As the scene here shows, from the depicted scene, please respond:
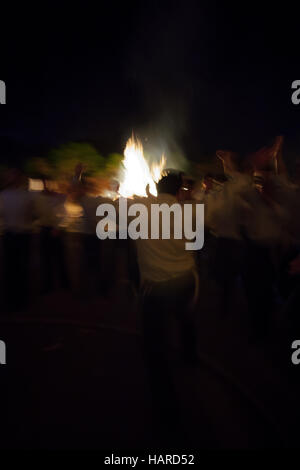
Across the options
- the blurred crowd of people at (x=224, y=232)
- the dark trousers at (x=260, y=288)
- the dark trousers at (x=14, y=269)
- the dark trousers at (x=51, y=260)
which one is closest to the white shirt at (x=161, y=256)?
the blurred crowd of people at (x=224, y=232)

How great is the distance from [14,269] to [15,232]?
55 centimetres

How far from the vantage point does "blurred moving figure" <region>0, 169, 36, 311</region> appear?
179 inches

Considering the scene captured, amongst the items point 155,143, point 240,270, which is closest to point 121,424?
point 240,270

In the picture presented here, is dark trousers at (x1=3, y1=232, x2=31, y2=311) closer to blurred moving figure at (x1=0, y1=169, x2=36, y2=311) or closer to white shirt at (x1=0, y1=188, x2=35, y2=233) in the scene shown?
blurred moving figure at (x1=0, y1=169, x2=36, y2=311)

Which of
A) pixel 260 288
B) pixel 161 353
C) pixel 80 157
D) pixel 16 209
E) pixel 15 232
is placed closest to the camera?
pixel 161 353

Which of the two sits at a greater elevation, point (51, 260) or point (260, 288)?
point (51, 260)

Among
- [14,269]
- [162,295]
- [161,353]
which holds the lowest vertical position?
[161,353]

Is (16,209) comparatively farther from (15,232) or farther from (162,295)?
(162,295)

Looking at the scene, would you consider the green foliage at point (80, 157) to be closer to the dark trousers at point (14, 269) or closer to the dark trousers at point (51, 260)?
the dark trousers at point (51, 260)

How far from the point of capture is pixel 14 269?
4762mm

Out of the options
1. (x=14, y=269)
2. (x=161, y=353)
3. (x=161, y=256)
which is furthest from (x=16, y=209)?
(x=161, y=353)

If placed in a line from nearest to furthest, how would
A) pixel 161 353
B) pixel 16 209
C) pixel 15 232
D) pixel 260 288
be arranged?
1. pixel 161 353
2. pixel 260 288
3. pixel 16 209
4. pixel 15 232

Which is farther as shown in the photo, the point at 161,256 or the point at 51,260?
the point at 51,260
